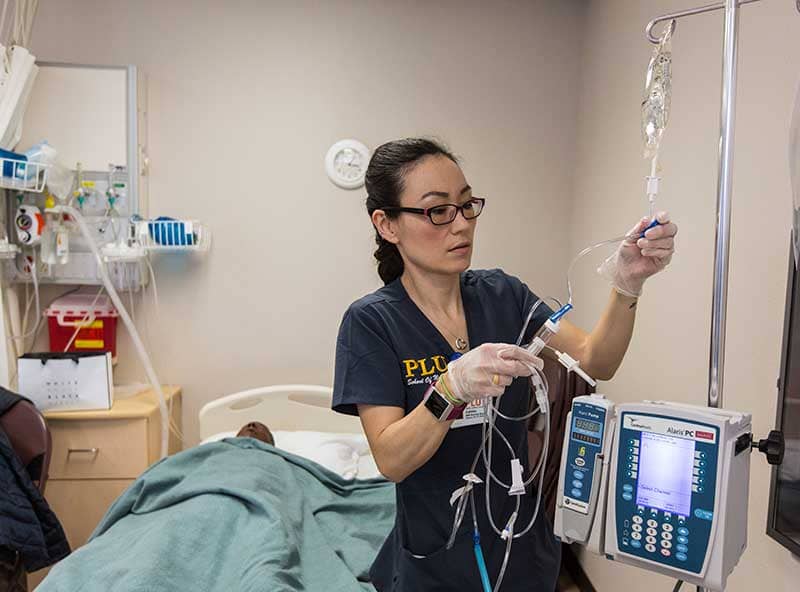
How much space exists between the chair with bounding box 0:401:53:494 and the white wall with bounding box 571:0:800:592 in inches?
79.7

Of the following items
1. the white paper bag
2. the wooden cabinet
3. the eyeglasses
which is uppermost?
the eyeglasses

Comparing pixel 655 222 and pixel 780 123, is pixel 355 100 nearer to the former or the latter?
pixel 780 123

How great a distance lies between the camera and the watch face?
3.15 feet

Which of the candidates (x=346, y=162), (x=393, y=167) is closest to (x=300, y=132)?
(x=346, y=162)

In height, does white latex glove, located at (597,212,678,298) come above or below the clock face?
below

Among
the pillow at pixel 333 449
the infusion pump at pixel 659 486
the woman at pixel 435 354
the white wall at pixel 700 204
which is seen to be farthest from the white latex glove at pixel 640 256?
the pillow at pixel 333 449

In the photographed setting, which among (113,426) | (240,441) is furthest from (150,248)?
(240,441)

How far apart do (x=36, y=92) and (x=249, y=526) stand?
2097 mm

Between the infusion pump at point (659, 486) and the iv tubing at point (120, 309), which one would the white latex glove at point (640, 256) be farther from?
the iv tubing at point (120, 309)

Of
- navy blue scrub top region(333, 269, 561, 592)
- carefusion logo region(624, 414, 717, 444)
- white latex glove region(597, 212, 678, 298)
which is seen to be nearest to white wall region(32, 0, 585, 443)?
navy blue scrub top region(333, 269, 561, 592)

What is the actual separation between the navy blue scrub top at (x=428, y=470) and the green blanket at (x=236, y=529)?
19.2 inches

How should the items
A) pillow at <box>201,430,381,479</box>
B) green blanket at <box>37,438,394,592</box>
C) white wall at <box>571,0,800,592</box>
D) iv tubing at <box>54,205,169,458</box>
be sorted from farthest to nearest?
iv tubing at <box>54,205,169,458</box>
pillow at <box>201,430,381,479</box>
green blanket at <box>37,438,394,592</box>
white wall at <box>571,0,800,592</box>

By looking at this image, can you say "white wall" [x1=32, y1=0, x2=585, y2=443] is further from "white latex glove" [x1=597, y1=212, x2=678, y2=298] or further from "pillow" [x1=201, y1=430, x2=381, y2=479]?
"white latex glove" [x1=597, y1=212, x2=678, y2=298]

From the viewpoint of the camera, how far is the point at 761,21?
148 cm
